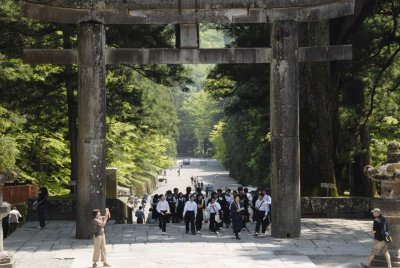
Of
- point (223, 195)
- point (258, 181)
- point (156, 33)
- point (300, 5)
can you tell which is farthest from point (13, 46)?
point (258, 181)

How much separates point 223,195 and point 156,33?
7859 millimetres

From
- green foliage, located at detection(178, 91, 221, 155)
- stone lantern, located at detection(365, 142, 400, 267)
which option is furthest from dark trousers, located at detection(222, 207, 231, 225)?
green foliage, located at detection(178, 91, 221, 155)

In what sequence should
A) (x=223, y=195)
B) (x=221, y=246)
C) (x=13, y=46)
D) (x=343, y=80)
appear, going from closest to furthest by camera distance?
(x=221, y=246)
(x=223, y=195)
(x=13, y=46)
(x=343, y=80)

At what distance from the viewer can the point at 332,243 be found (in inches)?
671

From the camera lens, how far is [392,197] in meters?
14.0

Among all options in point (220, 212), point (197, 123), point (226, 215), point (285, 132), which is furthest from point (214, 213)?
point (197, 123)

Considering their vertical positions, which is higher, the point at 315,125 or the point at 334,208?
the point at 315,125

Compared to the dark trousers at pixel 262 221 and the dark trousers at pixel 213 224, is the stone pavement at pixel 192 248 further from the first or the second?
the dark trousers at pixel 262 221

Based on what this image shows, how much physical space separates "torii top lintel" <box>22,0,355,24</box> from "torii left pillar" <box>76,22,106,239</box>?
473mm

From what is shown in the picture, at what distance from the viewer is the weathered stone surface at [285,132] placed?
17.8 meters

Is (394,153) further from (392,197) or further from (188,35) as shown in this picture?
(188,35)

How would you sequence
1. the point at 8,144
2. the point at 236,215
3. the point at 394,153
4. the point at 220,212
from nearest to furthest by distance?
1. the point at 394,153
2. the point at 236,215
3. the point at 220,212
4. the point at 8,144

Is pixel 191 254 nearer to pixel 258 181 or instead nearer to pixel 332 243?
pixel 332 243

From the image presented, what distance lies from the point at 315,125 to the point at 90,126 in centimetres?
905
